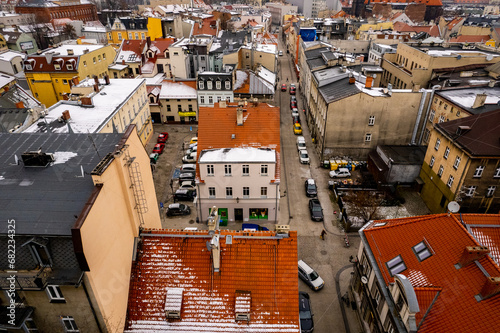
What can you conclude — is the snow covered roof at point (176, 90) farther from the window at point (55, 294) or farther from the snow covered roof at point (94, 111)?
the window at point (55, 294)

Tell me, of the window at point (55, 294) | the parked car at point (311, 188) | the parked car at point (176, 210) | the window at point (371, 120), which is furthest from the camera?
the window at point (371, 120)

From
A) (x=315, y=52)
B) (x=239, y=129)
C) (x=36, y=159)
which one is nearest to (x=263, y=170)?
(x=239, y=129)

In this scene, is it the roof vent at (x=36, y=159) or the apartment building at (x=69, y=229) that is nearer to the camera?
the apartment building at (x=69, y=229)

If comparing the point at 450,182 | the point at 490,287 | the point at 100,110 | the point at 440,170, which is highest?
the point at 100,110

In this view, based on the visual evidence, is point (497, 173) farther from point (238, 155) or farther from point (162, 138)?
point (162, 138)

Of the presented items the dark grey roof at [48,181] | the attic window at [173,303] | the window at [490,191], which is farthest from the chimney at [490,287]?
the window at [490,191]

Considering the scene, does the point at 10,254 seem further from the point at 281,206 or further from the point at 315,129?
the point at 315,129
